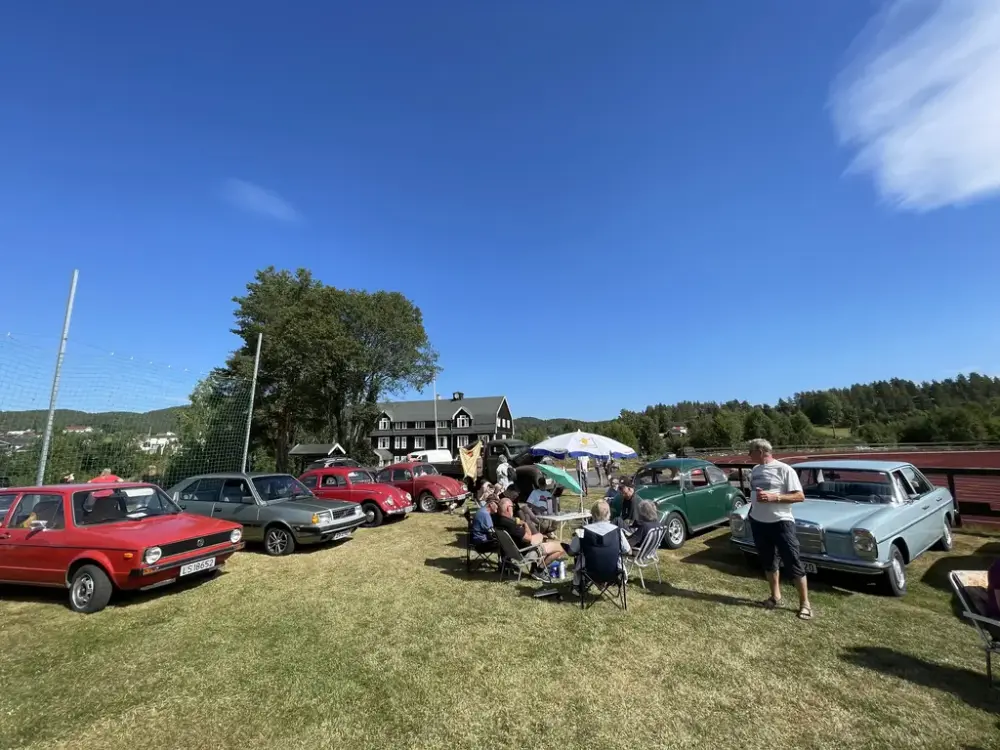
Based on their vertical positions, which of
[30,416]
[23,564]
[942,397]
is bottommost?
[23,564]

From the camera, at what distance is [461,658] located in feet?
14.0

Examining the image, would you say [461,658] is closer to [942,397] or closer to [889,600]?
[889,600]

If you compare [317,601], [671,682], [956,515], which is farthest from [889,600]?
[317,601]

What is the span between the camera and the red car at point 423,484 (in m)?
13.8

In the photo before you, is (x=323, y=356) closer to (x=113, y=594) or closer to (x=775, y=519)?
(x=113, y=594)

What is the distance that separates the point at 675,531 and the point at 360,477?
325 inches

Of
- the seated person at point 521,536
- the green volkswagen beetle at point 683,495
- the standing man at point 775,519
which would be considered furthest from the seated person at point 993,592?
the green volkswagen beetle at point 683,495

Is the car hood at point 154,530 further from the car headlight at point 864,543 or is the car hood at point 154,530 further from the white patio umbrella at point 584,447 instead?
the car headlight at point 864,543

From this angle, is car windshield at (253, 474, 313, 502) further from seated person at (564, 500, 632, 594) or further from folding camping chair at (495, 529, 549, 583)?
seated person at (564, 500, 632, 594)

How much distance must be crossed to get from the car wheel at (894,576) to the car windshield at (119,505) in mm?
10252

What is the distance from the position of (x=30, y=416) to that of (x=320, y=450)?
29.1 m

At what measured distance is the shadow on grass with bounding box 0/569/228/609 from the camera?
6219 millimetres

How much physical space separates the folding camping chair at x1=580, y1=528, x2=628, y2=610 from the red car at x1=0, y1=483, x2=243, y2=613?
17.8 feet

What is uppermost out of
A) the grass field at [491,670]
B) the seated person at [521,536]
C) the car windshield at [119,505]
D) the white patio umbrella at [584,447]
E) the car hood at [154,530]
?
the white patio umbrella at [584,447]
